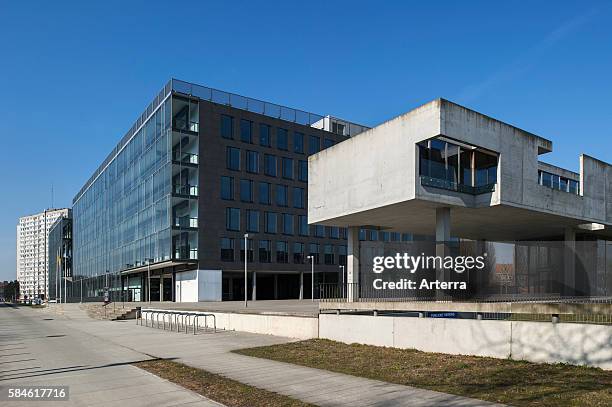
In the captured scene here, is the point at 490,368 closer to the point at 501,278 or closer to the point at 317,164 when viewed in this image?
the point at 501,278

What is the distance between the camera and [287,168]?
6475 centimetres

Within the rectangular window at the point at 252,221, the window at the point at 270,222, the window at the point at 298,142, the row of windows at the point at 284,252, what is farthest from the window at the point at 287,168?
the row of windows at the point at 284,252

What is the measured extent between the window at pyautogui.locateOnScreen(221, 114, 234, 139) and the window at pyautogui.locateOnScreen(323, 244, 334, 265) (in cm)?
1857

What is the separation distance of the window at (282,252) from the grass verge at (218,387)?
48.1 metres

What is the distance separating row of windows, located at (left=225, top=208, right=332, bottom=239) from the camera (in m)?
59.1

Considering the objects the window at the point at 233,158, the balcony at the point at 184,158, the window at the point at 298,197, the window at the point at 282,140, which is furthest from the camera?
the window at the point at 298,197

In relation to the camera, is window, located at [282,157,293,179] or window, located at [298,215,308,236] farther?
window, located at [298,215,308,236]

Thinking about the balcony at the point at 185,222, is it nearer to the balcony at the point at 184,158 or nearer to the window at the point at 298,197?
the balcony at the point at 184,158

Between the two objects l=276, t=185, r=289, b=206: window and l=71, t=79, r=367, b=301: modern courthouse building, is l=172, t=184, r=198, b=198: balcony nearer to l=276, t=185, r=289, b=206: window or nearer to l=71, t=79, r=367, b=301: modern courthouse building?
l=71, t=79, r=367, b=301: modern courthouse building

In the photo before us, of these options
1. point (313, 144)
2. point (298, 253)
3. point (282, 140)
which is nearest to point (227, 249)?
point (298, 253)

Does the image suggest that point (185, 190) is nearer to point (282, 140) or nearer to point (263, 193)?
point (263, 193)

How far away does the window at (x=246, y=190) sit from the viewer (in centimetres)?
6039

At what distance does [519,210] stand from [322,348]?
1147cm

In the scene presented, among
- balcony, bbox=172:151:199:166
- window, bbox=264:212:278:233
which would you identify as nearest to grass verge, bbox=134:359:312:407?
balcony, bbox=172:151:199:166
